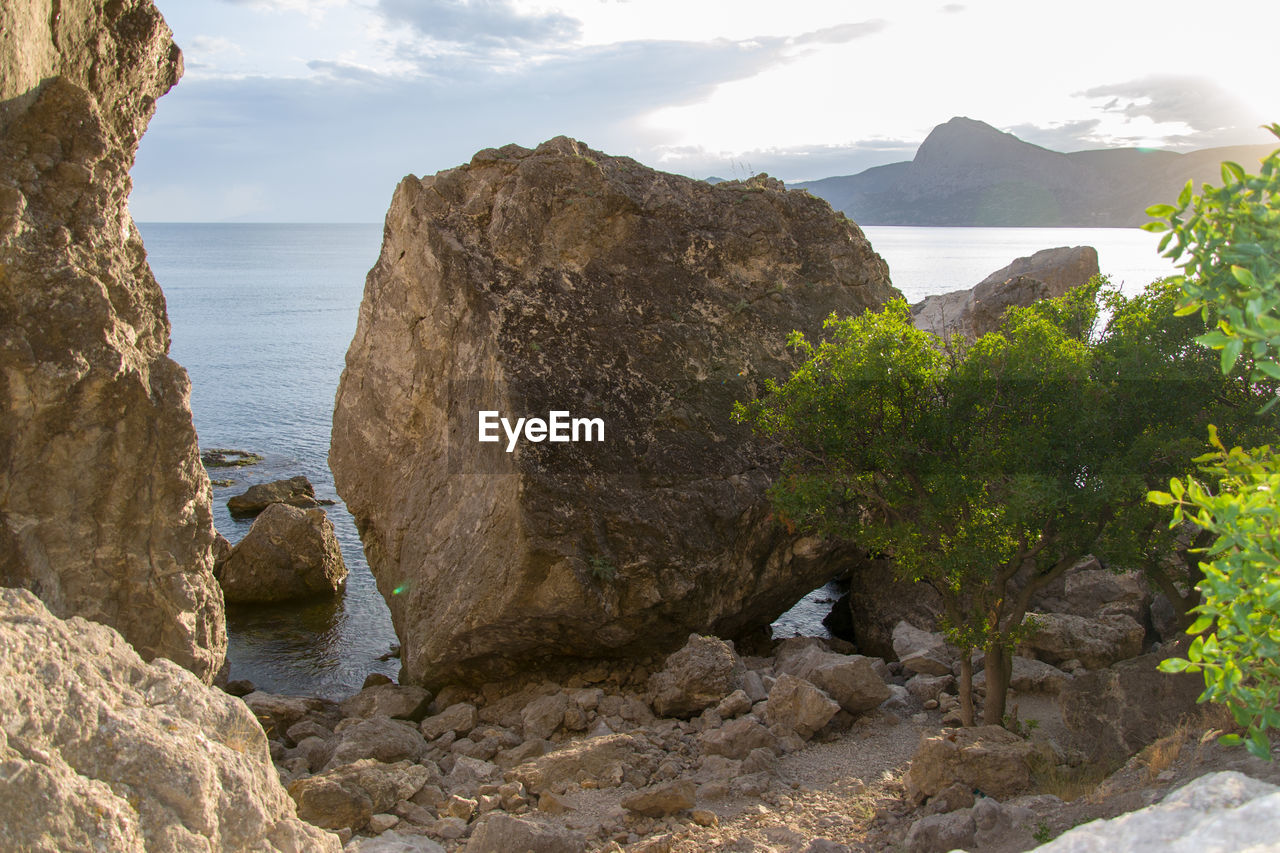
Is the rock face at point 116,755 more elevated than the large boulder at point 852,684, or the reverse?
the rock face at point 116,755

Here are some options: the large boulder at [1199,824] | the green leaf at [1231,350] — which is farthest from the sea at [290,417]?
the large boulder at [1199,824]

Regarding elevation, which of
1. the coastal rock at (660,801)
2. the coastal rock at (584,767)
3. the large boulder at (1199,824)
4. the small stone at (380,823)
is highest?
the large boulder at (1199,824)

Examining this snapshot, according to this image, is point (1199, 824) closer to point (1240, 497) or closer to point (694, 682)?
point (1240, 497)

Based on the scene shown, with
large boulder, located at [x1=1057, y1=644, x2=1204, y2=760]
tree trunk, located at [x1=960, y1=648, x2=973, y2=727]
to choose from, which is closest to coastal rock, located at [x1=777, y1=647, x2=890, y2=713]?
tree trunk, located at [x1=960, y1=648, x2=973, y2=727]

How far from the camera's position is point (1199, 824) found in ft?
20.7

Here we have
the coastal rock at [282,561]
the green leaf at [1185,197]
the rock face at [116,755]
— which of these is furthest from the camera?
the coastal rock at [282,561]

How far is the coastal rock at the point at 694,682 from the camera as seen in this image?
18.5 metres

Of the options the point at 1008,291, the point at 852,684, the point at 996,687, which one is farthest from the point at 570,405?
the point at 1008,291

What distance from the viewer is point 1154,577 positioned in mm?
15680

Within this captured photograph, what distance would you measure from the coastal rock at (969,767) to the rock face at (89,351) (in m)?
11.0

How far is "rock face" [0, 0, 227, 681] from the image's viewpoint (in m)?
12.1

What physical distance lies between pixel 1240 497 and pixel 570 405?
579 inches

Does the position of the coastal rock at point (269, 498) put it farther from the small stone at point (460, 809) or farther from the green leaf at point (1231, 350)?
the green leaf at point (1231, 350)

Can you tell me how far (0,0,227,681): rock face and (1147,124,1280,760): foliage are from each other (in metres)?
12.3
